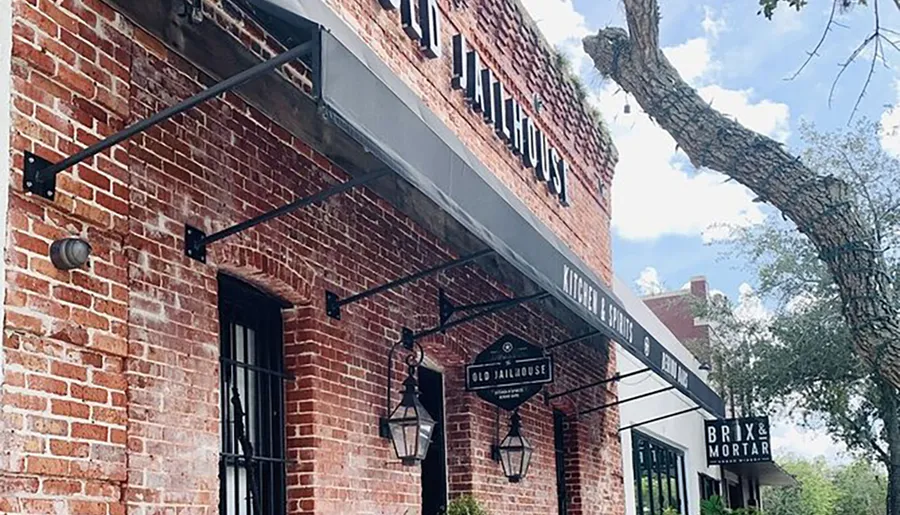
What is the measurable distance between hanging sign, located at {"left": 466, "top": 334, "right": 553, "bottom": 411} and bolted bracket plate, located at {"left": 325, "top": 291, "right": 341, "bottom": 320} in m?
2.37

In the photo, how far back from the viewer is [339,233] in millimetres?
7105

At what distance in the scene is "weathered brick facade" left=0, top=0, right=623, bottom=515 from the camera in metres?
4.31

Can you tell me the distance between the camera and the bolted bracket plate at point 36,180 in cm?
430

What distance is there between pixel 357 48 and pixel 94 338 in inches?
71.4

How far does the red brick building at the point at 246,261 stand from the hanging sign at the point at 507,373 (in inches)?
5.8

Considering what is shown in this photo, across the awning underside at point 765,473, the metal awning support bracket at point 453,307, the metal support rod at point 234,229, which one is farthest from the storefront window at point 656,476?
the metal support rod at point 234,229

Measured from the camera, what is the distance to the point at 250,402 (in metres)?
6.40

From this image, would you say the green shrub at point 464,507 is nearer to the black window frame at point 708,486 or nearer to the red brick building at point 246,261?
the red brick building at point 246,261

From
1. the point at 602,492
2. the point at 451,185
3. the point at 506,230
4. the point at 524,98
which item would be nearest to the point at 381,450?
the point at 506,230

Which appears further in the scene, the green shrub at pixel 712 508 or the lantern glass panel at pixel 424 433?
the green shrub at pixel 712 508

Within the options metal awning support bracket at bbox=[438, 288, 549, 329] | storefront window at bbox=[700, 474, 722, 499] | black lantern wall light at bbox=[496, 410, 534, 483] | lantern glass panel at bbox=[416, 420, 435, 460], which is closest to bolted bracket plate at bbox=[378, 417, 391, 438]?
lantern glass panel at bbox=[416, 420, 435, 460]

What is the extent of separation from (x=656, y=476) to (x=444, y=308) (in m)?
11.3

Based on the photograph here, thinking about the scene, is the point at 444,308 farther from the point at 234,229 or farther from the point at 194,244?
the point at 194,244

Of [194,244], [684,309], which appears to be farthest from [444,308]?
[684,309]
